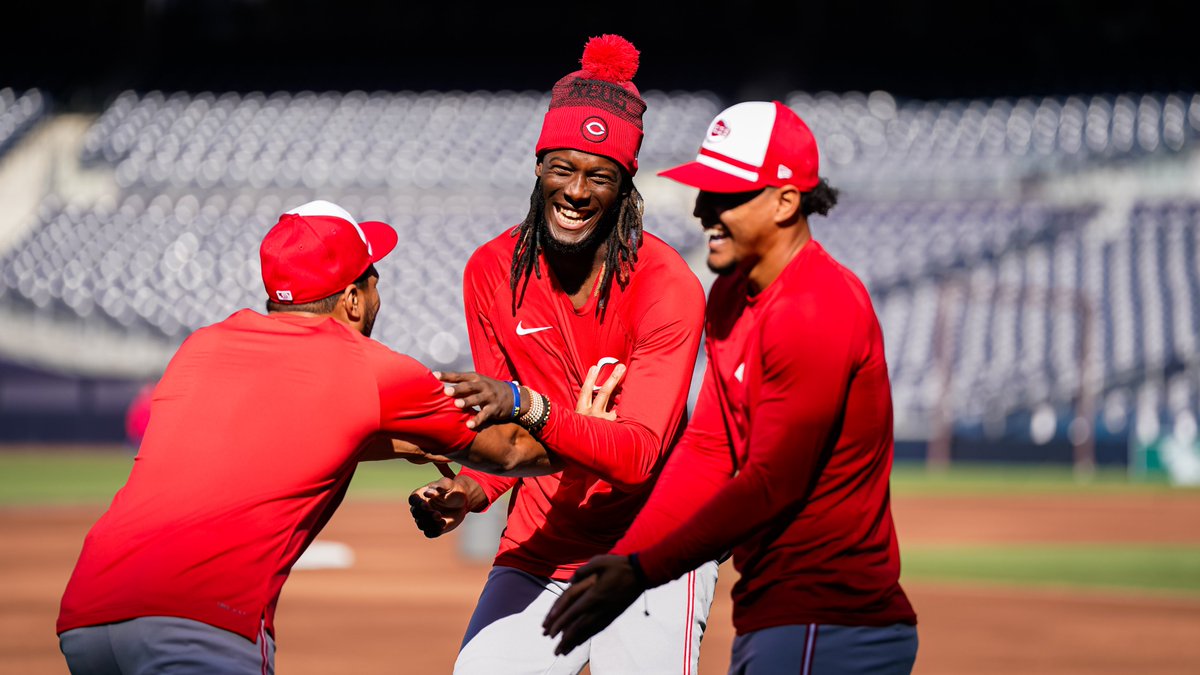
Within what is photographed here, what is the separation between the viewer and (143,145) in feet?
A: 134

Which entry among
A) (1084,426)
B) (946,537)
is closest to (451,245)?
(1084,426)

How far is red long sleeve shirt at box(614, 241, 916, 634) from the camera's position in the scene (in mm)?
3943

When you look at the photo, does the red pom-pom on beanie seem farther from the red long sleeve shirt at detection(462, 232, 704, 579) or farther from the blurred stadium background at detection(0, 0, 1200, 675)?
the blurred stadium background at detection(0, 0, 1200, 675)

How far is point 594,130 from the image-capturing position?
205 inches

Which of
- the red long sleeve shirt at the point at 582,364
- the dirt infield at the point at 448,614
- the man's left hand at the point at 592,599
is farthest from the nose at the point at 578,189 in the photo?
the dirt infield at the point at 448,614

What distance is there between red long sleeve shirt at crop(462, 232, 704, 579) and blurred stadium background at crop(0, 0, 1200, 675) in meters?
11.5

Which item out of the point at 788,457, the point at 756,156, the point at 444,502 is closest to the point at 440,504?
the point at 444,502

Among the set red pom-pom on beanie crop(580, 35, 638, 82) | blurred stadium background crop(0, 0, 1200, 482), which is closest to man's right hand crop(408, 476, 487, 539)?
red pom-pom on beanie crop(580, 35, 638, 82)

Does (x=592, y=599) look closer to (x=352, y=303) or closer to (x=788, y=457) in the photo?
(x=788, y=457)

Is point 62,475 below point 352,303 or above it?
below

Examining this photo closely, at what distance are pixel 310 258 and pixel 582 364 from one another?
1170 millimetres

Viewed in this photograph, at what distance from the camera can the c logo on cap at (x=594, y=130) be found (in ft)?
17.1

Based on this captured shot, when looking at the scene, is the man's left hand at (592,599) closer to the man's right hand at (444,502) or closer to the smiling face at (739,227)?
the smiling face at (739,227)

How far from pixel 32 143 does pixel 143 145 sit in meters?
2.86
